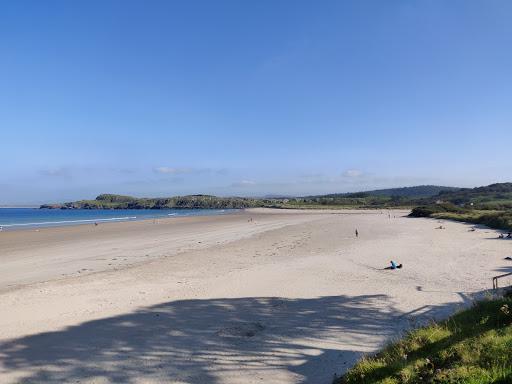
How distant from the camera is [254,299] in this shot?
433 inches

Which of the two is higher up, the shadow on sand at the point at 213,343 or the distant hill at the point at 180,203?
the distant hill at the point at 180,203

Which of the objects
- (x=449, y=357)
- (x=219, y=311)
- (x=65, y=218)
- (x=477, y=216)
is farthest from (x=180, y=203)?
(x=449, y=357)

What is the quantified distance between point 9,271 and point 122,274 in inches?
217

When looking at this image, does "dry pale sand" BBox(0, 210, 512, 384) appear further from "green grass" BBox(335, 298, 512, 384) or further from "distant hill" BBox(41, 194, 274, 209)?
"distant hill" BBox(41, 194, 274, 209)

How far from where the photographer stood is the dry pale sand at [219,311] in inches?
261

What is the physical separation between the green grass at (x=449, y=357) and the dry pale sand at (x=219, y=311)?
88 cm

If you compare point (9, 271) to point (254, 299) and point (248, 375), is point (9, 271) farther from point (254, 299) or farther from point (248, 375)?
point (248, 375)

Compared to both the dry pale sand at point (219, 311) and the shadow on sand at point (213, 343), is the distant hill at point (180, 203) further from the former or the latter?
the shadow on sand at point (213, 343)

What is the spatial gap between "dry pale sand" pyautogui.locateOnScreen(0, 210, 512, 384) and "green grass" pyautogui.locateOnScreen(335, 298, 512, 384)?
0.88 meters

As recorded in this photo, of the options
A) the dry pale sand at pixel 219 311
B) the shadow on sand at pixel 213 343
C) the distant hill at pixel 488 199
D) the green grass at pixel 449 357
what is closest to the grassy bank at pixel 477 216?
the dry pale sand at pixel 219 311

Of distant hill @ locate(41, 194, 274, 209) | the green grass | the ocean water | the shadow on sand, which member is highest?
distant hill @ locate(41, 194, 274, 209)

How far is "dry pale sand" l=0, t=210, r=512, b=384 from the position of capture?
6.64m

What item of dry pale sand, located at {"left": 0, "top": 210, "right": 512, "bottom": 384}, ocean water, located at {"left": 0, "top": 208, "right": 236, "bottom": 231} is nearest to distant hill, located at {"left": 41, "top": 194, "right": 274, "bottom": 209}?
ocean water, located at {"left": 0, "top": 208, "right": 236, "bottom": 231}

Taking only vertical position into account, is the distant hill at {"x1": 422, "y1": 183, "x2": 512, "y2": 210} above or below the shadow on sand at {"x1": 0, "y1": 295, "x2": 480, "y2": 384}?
above
